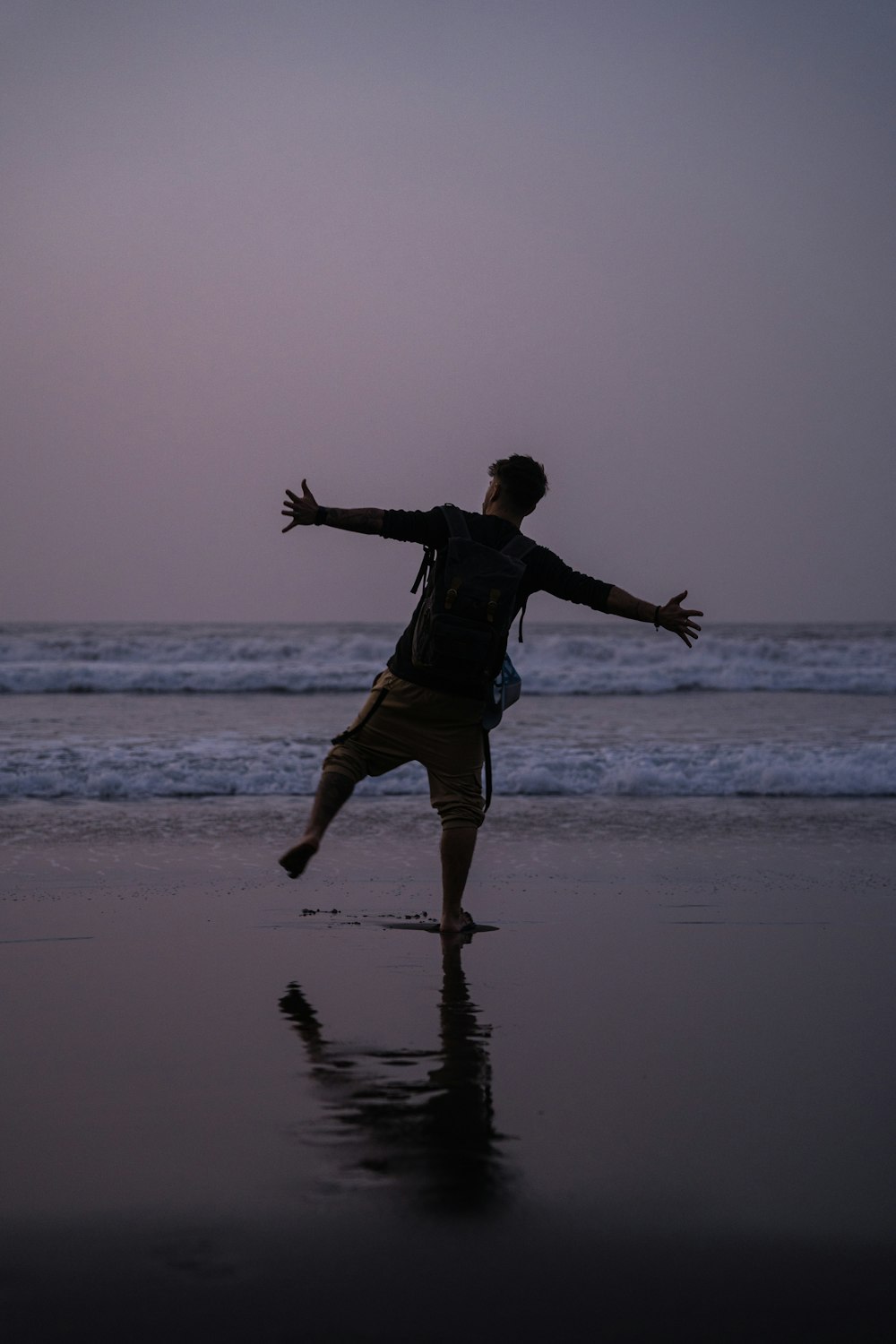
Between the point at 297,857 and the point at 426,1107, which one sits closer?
the point at 426,1107

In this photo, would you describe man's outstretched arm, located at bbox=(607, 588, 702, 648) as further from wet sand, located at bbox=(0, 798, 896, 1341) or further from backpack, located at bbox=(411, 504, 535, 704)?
wet sand, located at bbox=(0, 798, 896, 1341)


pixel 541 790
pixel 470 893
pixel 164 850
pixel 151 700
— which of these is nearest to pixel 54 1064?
pixel 470 893

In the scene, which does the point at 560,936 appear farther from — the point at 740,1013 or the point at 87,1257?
the point at 87,1257

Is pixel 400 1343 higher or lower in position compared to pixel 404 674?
lower

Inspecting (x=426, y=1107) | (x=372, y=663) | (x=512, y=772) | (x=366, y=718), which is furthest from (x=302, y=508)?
(x=372, y=663)

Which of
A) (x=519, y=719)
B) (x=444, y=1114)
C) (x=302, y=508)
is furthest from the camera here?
(x=519, y=719)

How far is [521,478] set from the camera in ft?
14.2

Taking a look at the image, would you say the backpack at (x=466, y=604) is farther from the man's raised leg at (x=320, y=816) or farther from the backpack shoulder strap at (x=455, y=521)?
the man's raised leg at (x=320, y=816)

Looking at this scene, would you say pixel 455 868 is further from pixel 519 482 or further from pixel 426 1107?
pixel 426 1107

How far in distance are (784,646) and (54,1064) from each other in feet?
96.1

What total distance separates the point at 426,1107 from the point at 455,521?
85.9 inches

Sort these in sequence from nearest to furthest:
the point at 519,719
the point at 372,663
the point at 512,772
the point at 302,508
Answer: the point at 302,508 → the point at 512,772 → the point at 519,719 → the point at 372,663

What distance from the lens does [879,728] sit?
13.1 m

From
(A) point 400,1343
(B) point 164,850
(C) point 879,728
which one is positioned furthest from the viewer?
(C) point 879,728
